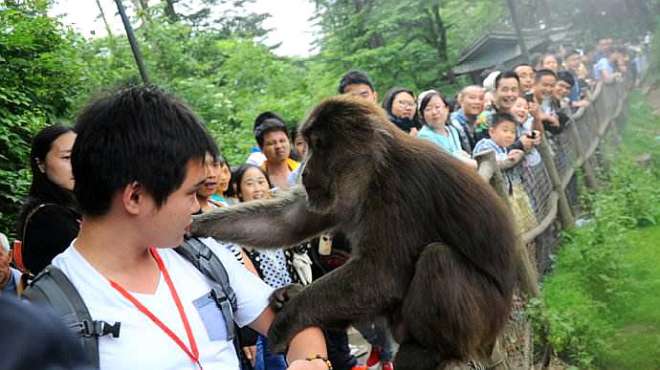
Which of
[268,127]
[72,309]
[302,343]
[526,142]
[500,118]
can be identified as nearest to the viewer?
[72,309]

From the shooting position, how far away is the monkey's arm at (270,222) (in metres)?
3.23

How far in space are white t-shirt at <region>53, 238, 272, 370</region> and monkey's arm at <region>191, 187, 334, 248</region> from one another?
126 cm

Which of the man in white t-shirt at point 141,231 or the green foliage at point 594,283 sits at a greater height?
the man in white t-shirt at point 141,231

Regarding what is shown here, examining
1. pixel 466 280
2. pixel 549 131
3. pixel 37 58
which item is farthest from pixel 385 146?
pixel 549 131

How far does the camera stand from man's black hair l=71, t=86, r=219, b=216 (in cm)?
170

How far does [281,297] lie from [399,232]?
869 millimetres

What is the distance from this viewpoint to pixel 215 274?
76.2 inches

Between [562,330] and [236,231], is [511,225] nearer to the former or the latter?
[236,231]

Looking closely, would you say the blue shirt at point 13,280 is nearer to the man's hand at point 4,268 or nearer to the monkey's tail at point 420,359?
the man's hand at point 4,268

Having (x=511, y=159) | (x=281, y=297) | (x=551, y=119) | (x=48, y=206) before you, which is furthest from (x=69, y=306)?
(x=551, y=119)

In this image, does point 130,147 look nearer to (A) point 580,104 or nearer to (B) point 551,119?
(B) point 551,119

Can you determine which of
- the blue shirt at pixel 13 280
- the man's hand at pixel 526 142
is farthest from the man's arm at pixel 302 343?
the man's hand at pixel 526 142

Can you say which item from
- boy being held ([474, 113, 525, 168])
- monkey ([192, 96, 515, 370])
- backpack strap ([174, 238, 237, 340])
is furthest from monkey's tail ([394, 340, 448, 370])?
boy being held ([474, 113, 525, 168])

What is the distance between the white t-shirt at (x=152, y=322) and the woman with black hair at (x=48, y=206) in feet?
3.46
